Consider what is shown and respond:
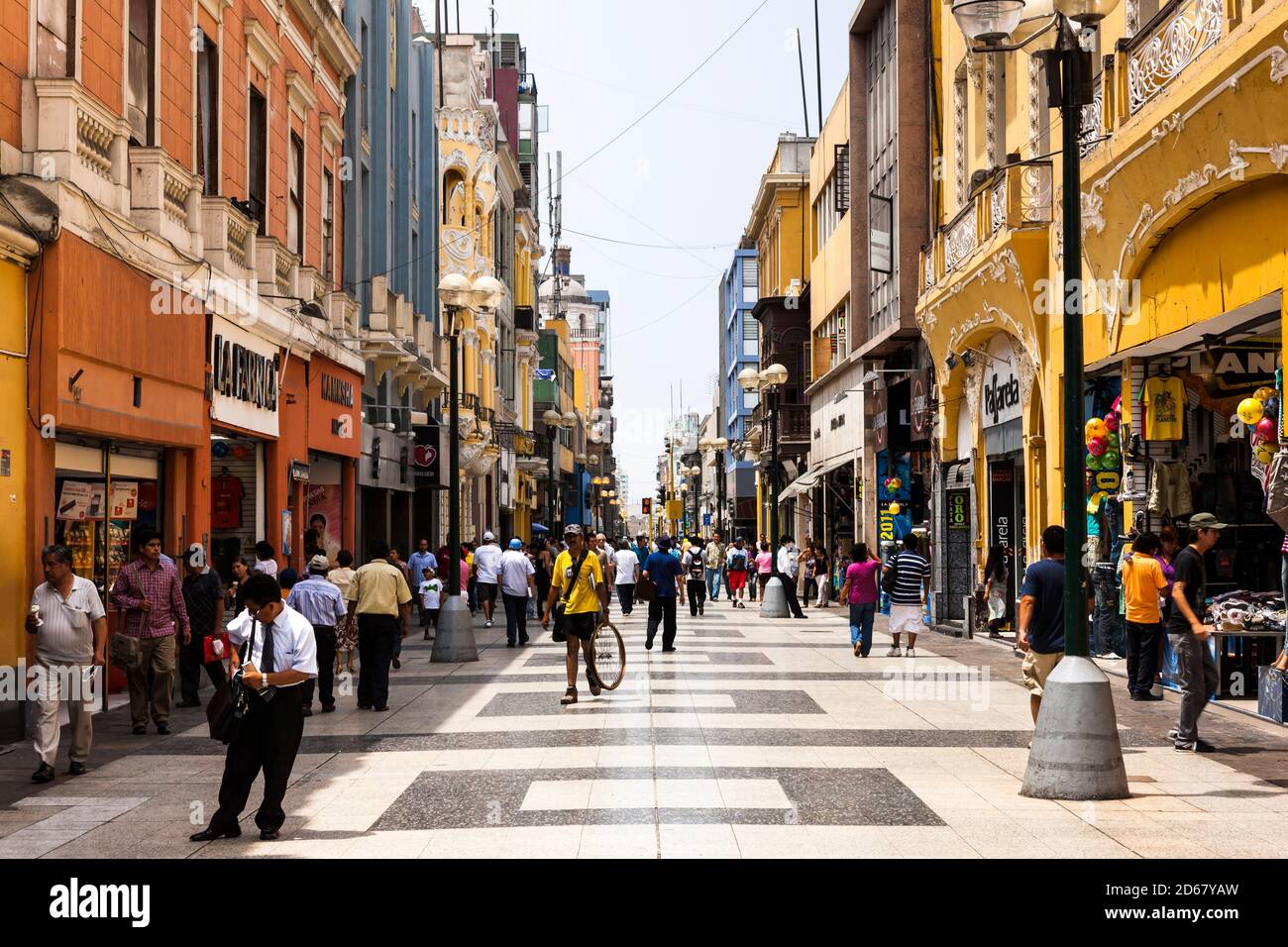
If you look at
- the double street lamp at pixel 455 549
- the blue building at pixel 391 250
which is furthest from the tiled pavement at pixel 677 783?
the blue building at pixel 391 250

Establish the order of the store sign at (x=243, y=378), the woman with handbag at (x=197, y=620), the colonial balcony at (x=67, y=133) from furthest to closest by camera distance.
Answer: the store sign at (x=243, y=378) < the woman with handbag at (x=197, y=620) < the colonial balcony at (x=67, y=133)

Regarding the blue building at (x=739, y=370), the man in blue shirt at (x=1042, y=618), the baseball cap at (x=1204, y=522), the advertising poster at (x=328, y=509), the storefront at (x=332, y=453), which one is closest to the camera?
the man in blue shirt at (x=1042, y=618)

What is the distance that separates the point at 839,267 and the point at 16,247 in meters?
29.6

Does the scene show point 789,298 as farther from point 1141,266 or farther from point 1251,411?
point 1251,411

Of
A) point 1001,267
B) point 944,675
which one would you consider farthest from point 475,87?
point 944,675

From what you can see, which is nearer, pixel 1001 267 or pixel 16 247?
pixel 16 247

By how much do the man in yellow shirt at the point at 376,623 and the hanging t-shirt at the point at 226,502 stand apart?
6.39 meters

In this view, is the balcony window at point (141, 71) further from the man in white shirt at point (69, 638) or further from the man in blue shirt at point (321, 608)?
the man in white shirt at point (69, 638)

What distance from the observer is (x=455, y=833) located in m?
8.70

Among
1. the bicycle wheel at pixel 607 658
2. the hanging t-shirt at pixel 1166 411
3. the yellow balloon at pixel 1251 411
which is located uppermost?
the hanging t-shirt at pixel 1166 411

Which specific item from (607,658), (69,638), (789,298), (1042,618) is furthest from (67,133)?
(789,298)

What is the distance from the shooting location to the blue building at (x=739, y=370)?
79.7 m

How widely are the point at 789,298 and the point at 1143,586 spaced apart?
1560 inches
